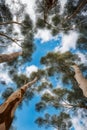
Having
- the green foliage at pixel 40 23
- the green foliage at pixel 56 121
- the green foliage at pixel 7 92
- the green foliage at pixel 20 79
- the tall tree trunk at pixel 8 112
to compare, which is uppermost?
the green foliage at pixel 40 23

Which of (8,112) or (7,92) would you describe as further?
(7,92)

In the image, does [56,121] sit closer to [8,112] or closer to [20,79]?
[20,79]

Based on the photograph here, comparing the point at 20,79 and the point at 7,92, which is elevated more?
the point at 20,79

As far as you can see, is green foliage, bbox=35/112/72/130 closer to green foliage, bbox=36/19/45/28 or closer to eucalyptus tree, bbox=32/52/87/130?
eucalyptus tree, bbox=32/52/87/130

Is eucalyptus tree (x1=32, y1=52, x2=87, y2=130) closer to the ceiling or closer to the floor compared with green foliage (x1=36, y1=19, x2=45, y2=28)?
closer to the floor

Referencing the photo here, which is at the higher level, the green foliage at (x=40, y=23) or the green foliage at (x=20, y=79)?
the green foliage at (x=40, y=23)

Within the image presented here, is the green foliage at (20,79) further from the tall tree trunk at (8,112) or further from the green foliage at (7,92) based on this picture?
the tall tree trunk at (8,112)

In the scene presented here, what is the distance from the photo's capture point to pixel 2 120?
617 centimetres

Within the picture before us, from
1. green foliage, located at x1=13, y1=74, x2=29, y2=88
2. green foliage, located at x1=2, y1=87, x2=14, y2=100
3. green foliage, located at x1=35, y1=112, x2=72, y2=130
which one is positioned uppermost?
green foliage, located at x1=13, y1=74, x2=29, y2=88

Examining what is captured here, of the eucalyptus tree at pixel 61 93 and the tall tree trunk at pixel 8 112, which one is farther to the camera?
the eucalyptus tree at pixel 61 93

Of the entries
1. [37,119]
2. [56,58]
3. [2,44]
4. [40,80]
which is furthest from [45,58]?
[37,119]

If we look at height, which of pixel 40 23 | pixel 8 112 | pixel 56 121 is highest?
pixel 40 23

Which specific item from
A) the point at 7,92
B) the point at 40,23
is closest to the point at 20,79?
→ the point at 7,92

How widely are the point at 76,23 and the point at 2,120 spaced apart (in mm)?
4916
